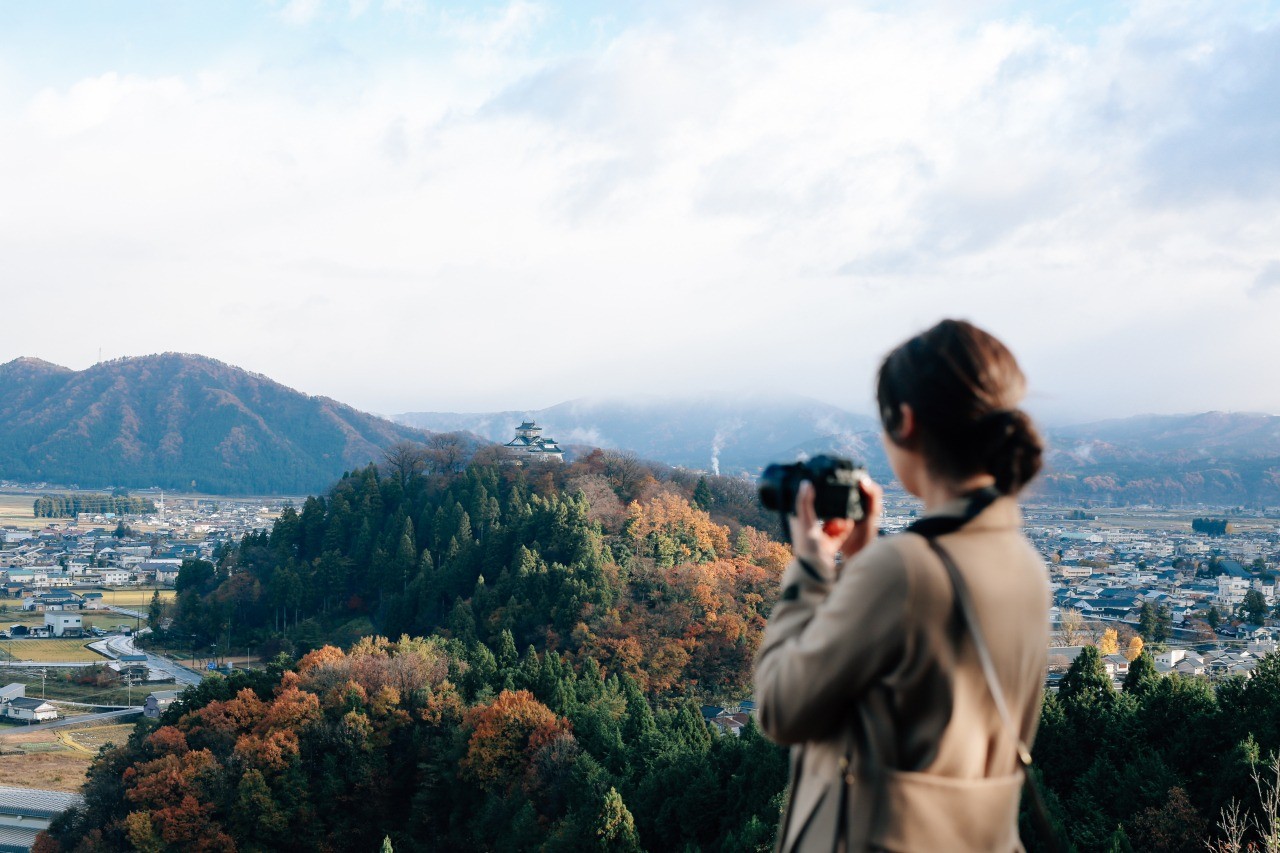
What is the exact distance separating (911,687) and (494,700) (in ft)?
64.1

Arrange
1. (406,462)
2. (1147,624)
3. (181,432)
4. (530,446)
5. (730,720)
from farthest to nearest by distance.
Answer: (181,432) < (530,446) < (406,462) < (1147,624) < (730,720)

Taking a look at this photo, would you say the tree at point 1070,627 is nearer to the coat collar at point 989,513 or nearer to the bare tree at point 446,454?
the bare tree at point 446,454

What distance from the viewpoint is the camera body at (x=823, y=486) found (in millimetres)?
1675

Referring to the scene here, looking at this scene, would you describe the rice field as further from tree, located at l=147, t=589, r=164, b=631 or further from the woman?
the woman

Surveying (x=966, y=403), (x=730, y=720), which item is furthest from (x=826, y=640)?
(x=730, y=720)

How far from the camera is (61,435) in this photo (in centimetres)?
11306

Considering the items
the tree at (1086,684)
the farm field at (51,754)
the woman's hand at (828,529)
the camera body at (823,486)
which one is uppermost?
the camera body at (823,486)

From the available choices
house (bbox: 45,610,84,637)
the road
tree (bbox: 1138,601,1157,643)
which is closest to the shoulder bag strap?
tree (bbox: 1138,601,1157,643)

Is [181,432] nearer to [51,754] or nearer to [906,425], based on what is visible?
[51,754]

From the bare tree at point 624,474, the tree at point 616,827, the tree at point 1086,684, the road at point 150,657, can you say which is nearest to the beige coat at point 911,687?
the tree at point 616,827

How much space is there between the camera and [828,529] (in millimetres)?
1722

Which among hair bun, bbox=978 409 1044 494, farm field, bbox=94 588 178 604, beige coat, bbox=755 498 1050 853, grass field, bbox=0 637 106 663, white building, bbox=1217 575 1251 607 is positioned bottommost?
grass field, bbox=0 637 106 663

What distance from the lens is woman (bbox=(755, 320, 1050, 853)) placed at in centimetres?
144

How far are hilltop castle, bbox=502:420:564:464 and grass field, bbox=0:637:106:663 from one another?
55.1 feet
